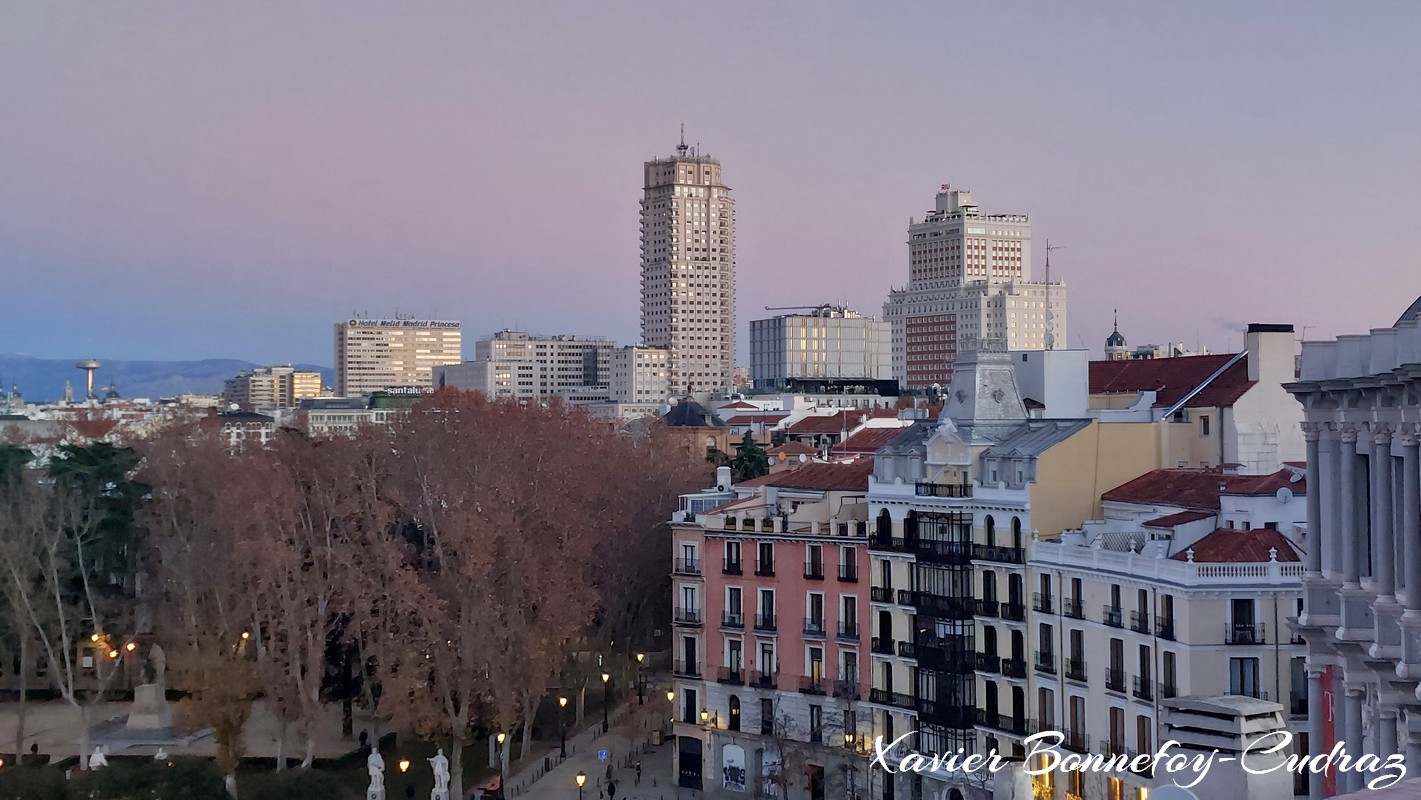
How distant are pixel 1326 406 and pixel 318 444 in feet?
151

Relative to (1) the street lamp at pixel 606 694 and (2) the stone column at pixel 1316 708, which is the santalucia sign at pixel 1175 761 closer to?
(2) the stone column at pixel 1316 708

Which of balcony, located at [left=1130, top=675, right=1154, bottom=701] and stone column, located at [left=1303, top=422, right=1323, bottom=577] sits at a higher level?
stone column, located at [left=1303, top=422, right=1323, bottom=577]

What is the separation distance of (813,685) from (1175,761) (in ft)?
122

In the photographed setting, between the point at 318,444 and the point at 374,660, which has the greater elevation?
the point at 318,444

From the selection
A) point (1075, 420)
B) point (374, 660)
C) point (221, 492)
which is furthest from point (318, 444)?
point (1075, 420)

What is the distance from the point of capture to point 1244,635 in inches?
1618

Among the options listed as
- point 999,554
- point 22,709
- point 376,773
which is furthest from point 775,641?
point 22,709

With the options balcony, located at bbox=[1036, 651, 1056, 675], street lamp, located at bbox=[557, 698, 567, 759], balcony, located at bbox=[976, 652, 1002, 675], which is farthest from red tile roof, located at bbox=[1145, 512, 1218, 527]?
street lamp, located at bbox=[557, 698, 567, 759]

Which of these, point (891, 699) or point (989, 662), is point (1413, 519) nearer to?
point (989, 662)

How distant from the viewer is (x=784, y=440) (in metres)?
133

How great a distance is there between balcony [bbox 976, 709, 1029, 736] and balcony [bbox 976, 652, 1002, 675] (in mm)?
1245

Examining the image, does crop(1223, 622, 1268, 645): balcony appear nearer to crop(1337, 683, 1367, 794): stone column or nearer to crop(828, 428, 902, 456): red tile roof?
crop(1337, 683, 1367, 794): stone column

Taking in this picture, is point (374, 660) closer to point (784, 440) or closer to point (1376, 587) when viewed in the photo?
point (1376, 587)

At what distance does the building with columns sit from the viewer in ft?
91.9
